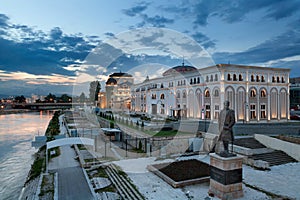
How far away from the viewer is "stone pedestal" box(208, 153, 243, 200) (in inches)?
383

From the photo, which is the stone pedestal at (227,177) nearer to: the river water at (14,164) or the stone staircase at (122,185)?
the stone staircase at (122,185)

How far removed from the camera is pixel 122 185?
11773mm

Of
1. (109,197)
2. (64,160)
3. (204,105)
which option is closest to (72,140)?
(64,160)

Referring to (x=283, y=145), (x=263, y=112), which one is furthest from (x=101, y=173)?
(x=263, y=112)

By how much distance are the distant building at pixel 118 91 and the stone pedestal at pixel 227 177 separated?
69.0m

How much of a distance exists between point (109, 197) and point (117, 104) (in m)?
74.6

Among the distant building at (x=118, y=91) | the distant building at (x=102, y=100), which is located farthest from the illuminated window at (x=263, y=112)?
the distant building at (x=102, y=100)

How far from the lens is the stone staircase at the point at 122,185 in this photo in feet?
34.2

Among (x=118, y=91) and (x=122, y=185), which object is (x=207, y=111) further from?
(x=118, y=91)

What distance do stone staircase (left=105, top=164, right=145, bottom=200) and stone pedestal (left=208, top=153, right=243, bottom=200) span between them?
351cm

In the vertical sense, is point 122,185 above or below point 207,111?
below

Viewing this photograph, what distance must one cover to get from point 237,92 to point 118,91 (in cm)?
5871

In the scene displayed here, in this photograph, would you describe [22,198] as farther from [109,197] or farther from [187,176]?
[187,176]

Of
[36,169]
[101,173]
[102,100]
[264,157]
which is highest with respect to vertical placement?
[102,100]
